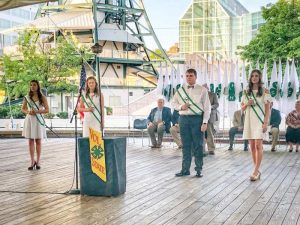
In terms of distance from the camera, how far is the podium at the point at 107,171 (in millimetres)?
6070

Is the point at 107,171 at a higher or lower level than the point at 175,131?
lower

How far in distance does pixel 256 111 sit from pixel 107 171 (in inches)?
99.3

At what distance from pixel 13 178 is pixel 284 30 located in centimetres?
2058

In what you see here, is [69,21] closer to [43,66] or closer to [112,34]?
[112,34]

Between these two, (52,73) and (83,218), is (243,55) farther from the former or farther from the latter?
(83,218)

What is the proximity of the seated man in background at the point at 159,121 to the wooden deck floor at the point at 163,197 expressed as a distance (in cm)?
281

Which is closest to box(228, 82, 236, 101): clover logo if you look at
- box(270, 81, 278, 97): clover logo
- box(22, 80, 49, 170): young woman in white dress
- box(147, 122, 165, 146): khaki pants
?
box(270, 81, 278, 97): clover logo

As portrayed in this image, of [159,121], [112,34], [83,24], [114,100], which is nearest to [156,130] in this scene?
[159,121]

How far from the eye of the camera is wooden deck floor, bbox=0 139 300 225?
502cm

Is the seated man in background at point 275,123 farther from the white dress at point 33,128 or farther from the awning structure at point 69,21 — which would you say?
the awning structure at point 69,21

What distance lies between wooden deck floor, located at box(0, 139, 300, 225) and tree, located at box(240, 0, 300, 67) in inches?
643

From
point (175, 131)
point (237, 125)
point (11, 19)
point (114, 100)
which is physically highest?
point (11, 19)

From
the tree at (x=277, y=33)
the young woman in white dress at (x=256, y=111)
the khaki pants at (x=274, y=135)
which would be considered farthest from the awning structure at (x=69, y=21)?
the young woman in white dress at (x=256, y=111)

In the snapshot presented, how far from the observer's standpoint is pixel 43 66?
3152cm
